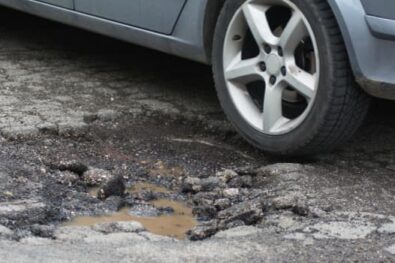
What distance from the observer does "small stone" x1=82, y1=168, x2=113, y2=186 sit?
3.78 meters

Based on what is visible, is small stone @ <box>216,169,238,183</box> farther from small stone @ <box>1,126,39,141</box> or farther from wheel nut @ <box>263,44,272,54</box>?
small stone @ <box>1,126,39,141</box>

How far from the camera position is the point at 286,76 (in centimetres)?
382

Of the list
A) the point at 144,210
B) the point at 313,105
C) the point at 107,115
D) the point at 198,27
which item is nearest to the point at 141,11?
the point at 198,27

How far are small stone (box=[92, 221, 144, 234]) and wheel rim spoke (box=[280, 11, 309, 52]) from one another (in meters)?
1.13

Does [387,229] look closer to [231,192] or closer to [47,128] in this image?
[231,192]

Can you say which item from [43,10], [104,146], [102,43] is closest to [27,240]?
[104,146]

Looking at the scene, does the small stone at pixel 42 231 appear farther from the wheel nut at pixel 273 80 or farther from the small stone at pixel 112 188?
the wheel nut at pixel 273 80

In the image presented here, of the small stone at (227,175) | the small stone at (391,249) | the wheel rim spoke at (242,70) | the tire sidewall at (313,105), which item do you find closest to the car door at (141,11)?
the tire sidewall at (313,105)

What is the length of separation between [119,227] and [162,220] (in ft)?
0.90

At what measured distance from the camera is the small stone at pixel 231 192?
363 centimetres

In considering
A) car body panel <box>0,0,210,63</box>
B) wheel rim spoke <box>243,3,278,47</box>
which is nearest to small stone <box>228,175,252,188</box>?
wheel rim spoke <box>243,3,278,47</box>

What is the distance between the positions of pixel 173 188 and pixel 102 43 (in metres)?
2.79

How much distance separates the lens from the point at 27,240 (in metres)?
3.06

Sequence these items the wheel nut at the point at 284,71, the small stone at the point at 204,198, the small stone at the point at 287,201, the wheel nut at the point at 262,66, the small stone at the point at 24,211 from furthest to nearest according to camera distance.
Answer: the wheel nut at the point at 262,66
the wheel nut at the point at 284,71
the small stone at the point at 204,198
the small stone at the point at 287,201
the small stone at the point at 24,211
